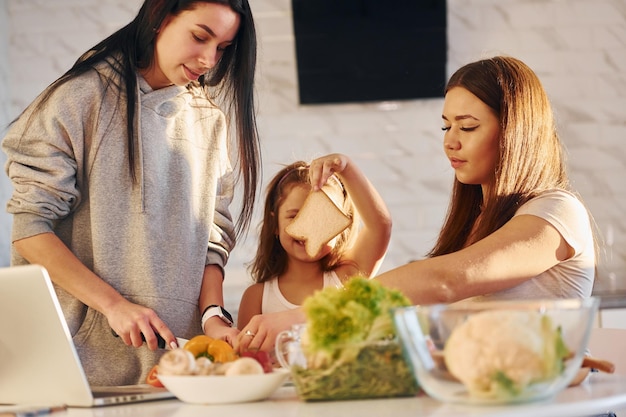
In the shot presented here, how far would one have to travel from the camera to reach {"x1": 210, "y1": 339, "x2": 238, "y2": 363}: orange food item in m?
1.43

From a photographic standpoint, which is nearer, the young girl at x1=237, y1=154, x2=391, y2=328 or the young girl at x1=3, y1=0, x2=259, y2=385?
the young girl at x1=3, y1=0, x2=259, y2=385

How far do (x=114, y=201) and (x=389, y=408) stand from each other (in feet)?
3.14

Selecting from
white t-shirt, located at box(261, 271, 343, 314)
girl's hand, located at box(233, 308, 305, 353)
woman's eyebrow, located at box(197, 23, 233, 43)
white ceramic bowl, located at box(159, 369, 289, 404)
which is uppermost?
woman's eyebrow, located at box(197, 23, 233, 43)

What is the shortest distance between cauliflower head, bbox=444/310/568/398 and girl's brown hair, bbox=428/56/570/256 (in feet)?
2.58

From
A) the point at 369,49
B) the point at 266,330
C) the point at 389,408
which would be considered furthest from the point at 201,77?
the point at 369,49

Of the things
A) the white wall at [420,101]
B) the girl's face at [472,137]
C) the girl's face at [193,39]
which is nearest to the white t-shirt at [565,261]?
the girl's face at [472,137]

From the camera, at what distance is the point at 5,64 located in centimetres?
369

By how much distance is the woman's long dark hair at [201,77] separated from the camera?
194 cm

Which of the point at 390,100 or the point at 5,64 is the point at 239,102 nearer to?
the point at 390,100

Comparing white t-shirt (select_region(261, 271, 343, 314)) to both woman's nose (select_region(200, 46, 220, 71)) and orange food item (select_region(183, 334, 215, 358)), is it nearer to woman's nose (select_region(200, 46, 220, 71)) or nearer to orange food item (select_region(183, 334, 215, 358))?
woman's nose (select_region(200, 46, 220, 71))

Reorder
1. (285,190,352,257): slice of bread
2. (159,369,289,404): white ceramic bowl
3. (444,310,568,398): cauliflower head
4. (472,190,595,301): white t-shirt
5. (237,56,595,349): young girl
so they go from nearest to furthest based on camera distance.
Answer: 1. (444,310,568,398): cauliflower head
2. (159,369,289,404): white ceramic bowl
3. (237,56,595,349): young girl
4. (472,190,595,301): white t-shirt
5. (285,190,352,257): slice of bread

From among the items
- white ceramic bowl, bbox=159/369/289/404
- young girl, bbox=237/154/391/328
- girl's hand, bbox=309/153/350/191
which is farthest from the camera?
young girl, bbox=237/154/391/328

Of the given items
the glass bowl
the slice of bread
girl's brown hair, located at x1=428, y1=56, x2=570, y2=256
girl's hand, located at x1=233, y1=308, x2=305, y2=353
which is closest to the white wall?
the slice of bread

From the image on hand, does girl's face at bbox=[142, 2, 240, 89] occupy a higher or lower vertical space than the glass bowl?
higher
